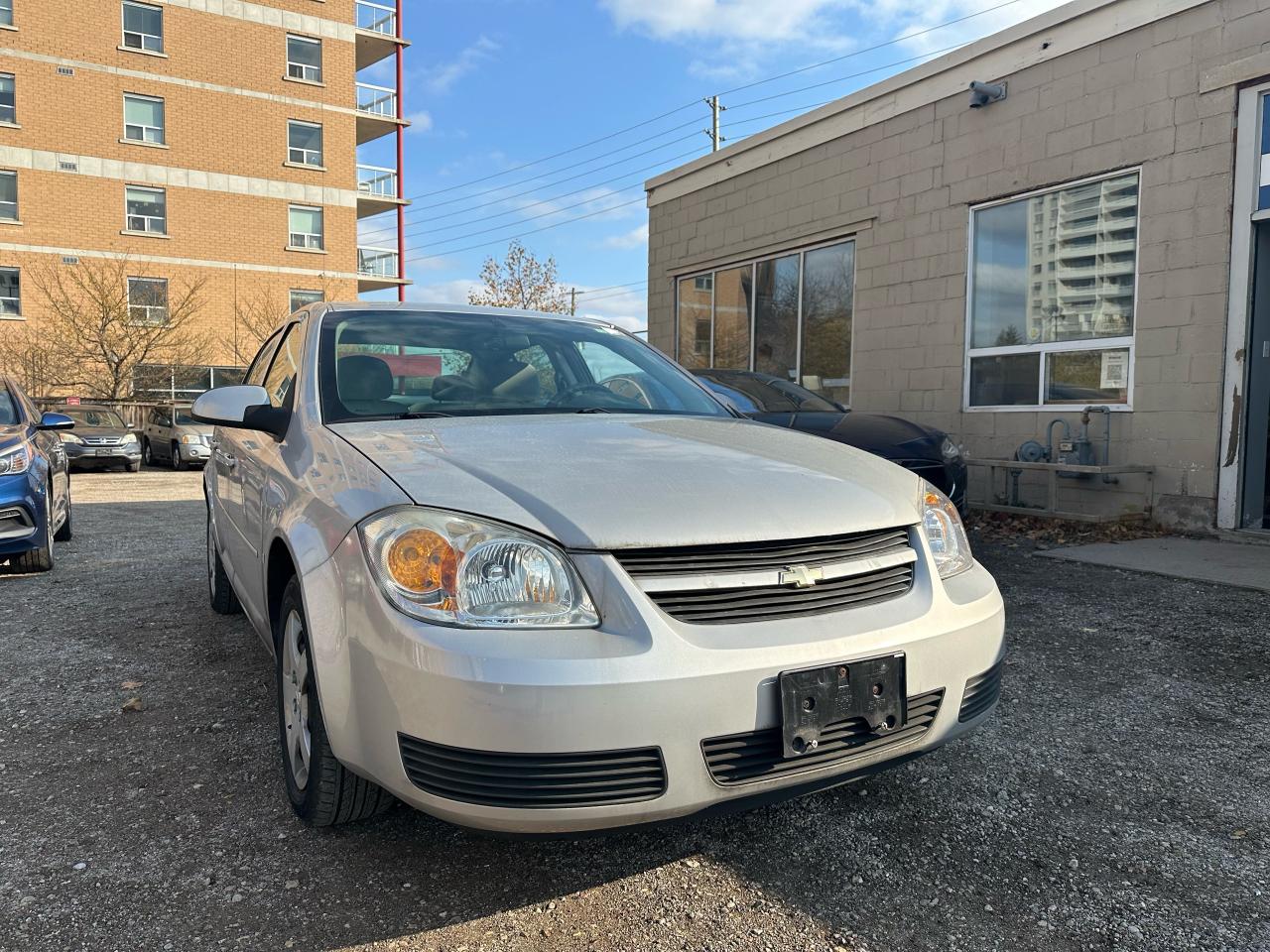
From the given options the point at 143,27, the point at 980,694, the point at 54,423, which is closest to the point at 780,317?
the point at 54,423

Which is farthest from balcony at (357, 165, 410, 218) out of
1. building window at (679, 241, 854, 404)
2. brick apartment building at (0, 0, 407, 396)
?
building window at (679, 241, 854, 404)

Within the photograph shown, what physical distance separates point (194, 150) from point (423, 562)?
2998 cm

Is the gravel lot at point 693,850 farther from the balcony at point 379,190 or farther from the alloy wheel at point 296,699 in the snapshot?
the balcony at point 379,190

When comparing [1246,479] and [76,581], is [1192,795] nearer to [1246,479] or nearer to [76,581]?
[1246,479]

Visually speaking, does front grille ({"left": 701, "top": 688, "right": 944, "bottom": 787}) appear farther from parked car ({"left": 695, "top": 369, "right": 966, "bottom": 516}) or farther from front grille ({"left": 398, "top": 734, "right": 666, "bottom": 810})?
parked car ({"left": 695, "top": 369, "right": 966, "bottom": 516})

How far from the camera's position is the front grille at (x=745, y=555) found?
199 centimetres

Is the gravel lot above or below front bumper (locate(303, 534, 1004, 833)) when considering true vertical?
below

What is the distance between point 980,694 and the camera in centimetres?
238

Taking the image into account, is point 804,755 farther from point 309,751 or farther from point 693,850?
point 309,751

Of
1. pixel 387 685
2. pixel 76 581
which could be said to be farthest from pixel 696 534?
pixel 76 581

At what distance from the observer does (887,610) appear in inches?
85.6

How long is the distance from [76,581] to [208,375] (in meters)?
23.7

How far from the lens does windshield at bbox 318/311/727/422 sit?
9.95 ft

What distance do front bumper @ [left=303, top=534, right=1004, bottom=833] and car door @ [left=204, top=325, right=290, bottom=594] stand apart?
57.7 inches
